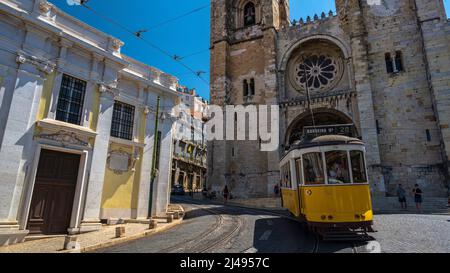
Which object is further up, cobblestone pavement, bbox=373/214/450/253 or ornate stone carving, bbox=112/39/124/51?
ornate stone carving, bbox=112/39/124/51

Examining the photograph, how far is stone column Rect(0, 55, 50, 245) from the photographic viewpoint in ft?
24.8

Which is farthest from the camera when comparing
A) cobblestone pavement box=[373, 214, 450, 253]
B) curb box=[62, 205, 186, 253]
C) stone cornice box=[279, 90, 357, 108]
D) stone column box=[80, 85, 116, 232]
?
stone cornice box=[279, 90, 357, 108]

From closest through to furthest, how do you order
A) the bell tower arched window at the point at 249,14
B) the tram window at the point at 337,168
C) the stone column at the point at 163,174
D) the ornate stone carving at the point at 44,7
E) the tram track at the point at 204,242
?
the tram track at the point at 204,242 → the tram window at the point at 337,168 → the ornate stone carving at the point at 44,7 → the stone column at the point at 163,174 → the bell tower arched window at the point at 249,14

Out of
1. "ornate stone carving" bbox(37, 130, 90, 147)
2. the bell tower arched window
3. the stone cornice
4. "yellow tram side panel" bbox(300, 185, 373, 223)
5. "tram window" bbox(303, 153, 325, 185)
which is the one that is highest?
the bell tower arched window

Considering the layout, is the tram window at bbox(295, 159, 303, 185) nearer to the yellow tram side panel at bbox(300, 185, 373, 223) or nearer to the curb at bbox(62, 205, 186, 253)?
the yellow tram side panel at bbox(300, 185, 373, 223)

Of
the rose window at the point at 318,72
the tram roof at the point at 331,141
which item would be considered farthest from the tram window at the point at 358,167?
the rose window at the point at 318,72

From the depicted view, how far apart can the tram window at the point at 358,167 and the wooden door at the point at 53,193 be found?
936 centimetres

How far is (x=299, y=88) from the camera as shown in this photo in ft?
74.4

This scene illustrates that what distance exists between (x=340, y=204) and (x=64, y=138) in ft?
29.9

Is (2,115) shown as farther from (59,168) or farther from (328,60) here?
(328,60)

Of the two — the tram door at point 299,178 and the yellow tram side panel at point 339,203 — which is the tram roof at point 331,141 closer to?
the tram door at point 299,178

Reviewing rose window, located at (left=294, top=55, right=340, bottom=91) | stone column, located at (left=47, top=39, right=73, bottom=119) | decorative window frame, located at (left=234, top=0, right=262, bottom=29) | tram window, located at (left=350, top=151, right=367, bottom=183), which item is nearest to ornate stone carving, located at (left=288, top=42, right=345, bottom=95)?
rose window, located at (left=294, top=55, right=340, bottom=91)

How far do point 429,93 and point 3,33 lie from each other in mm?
22508

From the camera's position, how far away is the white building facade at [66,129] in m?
8.03
